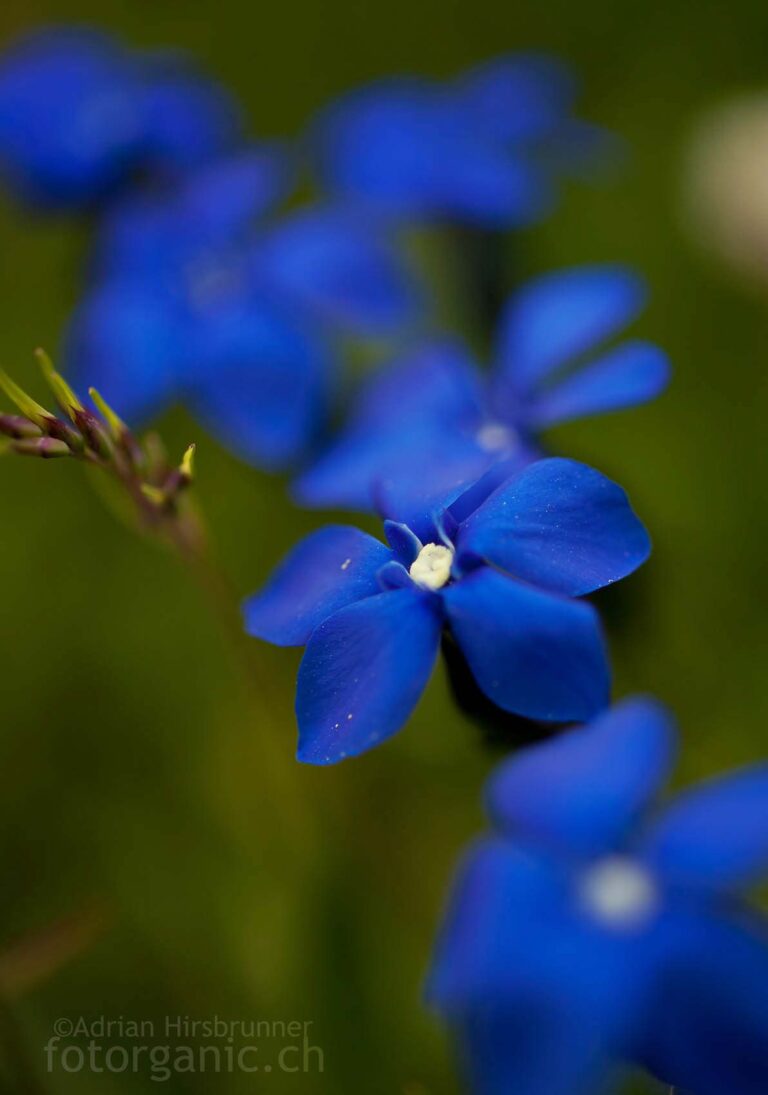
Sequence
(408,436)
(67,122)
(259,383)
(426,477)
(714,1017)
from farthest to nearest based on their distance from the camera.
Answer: (67,122) < (259,383) < (408,436) < (426,477) < (714,1017)

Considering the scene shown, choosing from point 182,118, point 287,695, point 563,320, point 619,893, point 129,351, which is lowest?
point 287,695

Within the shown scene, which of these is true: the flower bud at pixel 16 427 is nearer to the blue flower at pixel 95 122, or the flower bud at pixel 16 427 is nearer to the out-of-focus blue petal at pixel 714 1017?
the out-of-focus blue petal at pixel 714 1017

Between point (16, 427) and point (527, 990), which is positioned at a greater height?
point (16, 427)

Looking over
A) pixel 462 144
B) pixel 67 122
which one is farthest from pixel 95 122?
pixel 462 144

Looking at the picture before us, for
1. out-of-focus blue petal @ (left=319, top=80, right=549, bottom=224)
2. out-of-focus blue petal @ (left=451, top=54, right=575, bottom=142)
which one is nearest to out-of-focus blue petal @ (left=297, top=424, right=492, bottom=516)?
out-of-focus blue petal @ (left=319, top=80, right=549, bottom=224)

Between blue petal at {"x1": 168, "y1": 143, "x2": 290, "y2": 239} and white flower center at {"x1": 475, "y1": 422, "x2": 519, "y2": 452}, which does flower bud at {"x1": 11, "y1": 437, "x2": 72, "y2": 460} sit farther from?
blue petal at {"x1": 168, "y1": 143, "x2": 290, "y2": 239}

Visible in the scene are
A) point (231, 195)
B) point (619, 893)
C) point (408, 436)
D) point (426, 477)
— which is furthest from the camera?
point (231, 195)

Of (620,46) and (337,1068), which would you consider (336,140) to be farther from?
(337,1068)

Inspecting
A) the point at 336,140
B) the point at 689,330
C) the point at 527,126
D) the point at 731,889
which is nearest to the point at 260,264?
the point at 336,140

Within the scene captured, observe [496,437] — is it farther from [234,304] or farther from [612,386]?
[234,304]
